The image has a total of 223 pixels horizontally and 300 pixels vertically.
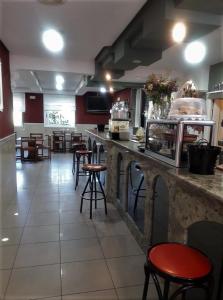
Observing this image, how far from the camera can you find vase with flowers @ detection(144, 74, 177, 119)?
2.29 meters

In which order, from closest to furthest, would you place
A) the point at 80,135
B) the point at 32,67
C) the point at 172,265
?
1. the point at 172,265
2. the point at 32,67
3. the point at 80,135

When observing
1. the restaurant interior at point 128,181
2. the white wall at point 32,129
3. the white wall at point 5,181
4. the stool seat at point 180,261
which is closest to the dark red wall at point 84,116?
the white wall at point 32,129

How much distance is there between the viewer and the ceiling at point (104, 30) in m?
2.39

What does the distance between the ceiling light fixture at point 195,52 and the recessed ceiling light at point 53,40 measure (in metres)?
2.05

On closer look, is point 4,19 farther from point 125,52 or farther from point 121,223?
point 121,223

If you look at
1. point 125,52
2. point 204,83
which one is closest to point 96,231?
point 125,52

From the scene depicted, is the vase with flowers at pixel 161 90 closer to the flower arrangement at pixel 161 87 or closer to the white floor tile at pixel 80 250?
the flower arrangement at pixel 161 87

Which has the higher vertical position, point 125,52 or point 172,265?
point 125,52

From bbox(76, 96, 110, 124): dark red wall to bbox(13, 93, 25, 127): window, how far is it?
95.4 inches

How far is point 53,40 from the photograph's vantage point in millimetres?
3650

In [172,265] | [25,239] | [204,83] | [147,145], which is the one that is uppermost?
[204,83]

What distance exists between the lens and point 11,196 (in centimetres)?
402

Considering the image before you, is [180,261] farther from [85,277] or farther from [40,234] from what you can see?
[40,234]

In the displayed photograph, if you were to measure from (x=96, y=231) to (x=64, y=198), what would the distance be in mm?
1369
